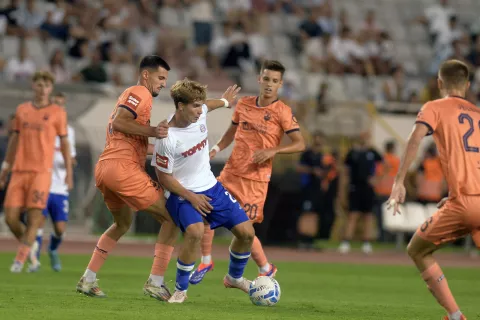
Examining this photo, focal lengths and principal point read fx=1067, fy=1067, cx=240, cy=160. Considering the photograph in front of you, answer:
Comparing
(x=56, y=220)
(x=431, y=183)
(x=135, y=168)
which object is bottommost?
(x=431, y=183)

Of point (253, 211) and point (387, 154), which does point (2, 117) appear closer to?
point (387, 154)

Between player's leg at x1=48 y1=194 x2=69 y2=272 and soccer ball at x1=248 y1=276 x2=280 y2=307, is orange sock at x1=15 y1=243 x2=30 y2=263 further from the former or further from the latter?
soccer ball at x1=248 y1=276 x2=280 y2=307

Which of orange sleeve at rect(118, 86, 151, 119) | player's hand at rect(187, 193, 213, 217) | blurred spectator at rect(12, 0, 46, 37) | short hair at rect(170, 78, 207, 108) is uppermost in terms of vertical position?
short hair at rect(170, 78, 207, 108)

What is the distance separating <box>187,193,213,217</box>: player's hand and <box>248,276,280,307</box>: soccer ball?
934 millimetres

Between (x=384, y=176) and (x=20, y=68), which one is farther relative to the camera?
(x=384, y=176)

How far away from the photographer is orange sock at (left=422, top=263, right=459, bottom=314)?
28.6 ft

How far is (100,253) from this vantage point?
10.5 metres

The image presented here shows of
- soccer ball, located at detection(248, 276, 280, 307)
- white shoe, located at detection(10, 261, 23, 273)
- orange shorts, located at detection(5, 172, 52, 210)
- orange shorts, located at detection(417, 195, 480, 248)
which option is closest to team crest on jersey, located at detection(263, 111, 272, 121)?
soccer ball, located at detection(248, 276, 280, 307)

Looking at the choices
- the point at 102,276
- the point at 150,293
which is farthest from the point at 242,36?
the point at 150,293

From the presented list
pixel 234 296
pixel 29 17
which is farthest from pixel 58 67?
pixel 234 296

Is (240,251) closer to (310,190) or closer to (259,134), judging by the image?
(259,134)

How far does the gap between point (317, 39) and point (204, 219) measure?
1907cm

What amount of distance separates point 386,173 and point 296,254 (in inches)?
148

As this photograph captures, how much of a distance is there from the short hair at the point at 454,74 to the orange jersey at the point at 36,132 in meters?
6.48
